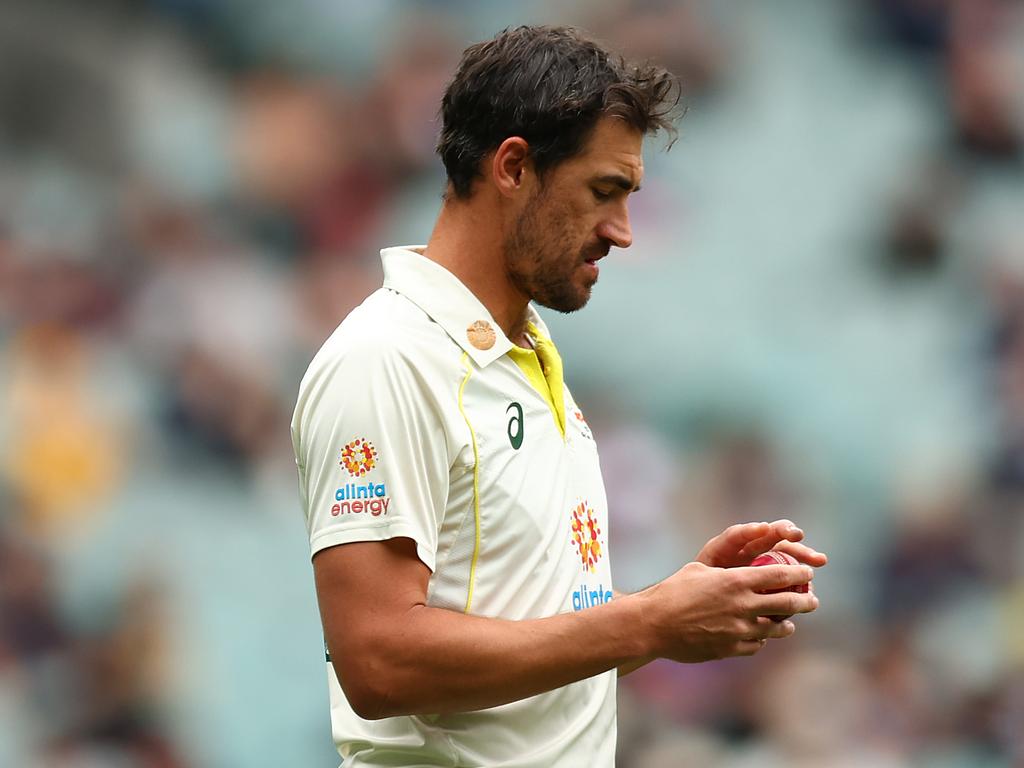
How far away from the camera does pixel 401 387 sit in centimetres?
199

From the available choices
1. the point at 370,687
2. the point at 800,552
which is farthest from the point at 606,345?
the point at 370,687

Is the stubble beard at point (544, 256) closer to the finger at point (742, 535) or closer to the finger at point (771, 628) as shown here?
the finger at point (742, 535)

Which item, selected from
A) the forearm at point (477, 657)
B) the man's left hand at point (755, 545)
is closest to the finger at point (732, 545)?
the man's left hand at point (755, 545)

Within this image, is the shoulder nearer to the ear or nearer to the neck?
the neck

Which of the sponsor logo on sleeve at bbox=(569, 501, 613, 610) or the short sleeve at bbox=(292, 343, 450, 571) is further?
the sponsor logo on sleeve at bbox=(569, 501, 613, 610)

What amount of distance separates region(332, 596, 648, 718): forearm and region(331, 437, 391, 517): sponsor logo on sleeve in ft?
0.48

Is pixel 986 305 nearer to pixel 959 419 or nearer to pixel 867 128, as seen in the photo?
pixel 959 419

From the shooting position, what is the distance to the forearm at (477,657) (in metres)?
1.89

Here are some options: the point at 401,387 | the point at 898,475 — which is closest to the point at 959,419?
the point at 898,475

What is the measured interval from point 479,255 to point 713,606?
2.17ft

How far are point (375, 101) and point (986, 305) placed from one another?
226cm

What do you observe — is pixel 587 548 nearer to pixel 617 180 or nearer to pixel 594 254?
pixel 594 254

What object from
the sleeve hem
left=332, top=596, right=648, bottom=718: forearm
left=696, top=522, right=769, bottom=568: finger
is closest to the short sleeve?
the sleeve hem

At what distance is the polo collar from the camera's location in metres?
2.13
